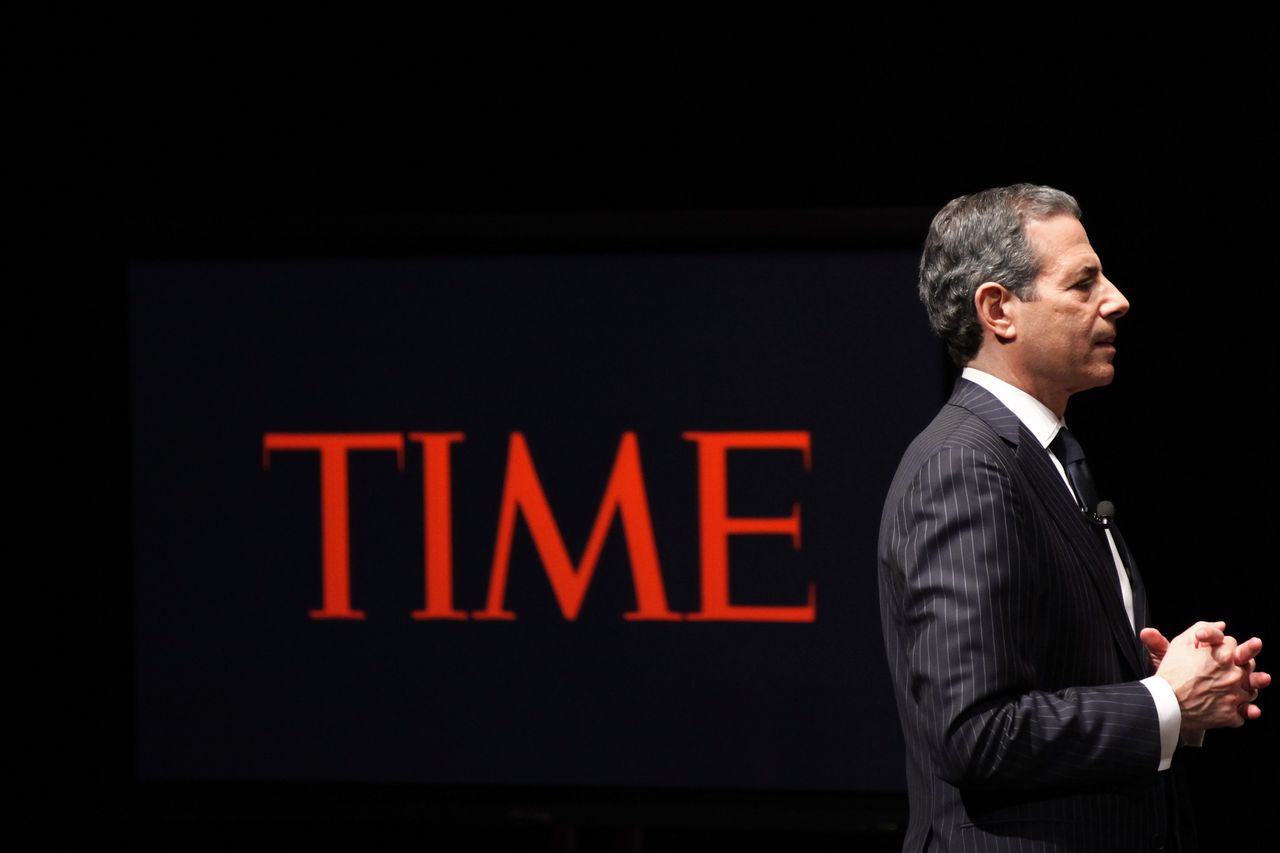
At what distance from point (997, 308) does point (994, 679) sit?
42 centimetres

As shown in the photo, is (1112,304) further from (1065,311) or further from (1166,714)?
(1166,714)

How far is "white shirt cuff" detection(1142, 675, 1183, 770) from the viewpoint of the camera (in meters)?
1.40

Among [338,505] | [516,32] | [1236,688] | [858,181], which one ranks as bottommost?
[1236,688]

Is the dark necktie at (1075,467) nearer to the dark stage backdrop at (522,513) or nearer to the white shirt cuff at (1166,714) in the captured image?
the white shirt cuff at (1166,714)

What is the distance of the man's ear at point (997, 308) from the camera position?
1.56 metres

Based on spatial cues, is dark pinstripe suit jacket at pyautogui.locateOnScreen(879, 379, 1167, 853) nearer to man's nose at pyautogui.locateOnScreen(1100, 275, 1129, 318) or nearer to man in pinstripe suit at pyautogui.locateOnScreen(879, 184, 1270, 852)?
man in pinstripe suit at pyautogui.locateOnScreen(879, 184, 1270, 852)

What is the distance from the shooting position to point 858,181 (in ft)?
9.04

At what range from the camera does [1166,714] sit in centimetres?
140

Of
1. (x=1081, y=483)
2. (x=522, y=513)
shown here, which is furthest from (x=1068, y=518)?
(x=522, y=513)

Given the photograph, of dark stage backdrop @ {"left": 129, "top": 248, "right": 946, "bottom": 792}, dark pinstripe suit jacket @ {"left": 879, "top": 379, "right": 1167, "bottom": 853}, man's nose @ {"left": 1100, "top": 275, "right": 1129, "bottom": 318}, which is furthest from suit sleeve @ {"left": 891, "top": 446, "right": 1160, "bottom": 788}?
dark stage backdrop @ {"left": 129, "top": 248, "right": 946, "bottom": 792}

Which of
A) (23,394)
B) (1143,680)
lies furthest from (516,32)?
(1143,680)

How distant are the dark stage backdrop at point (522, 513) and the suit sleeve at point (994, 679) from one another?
1107 millimetres

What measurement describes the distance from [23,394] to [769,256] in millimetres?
1637

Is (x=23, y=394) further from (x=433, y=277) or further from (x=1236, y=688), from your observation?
(x=1236, y=688)
